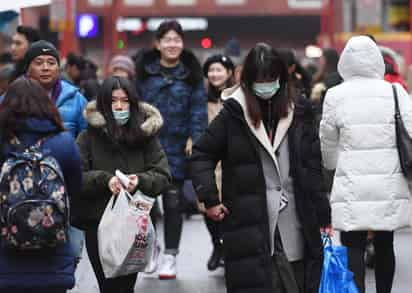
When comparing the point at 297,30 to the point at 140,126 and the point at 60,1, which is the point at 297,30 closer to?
the point at 60,1

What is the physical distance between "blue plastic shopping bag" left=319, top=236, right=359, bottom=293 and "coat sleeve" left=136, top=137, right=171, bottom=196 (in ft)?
3.87

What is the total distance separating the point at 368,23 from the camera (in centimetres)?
4484

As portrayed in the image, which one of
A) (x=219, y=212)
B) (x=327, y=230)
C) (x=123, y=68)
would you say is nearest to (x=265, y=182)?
(x=219, y=212)

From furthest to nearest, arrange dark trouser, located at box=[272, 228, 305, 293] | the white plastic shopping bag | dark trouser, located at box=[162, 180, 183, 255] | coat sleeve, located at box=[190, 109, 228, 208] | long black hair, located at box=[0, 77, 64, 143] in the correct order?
1. dark trouser, located at box=[162, 180, 183, 255]
2. the white plastic shopping bag
3. coat sleeve, located at box=[190, 109, 228, 208]
4. dark trouser, located at box=[272, 228, 305, 293]
5. long black hair, located at box=[0, 77, 64, 143]

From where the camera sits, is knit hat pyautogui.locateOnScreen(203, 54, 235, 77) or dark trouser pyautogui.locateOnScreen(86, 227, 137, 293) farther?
knit hat pyautogui.locateOnScreen(203, 54, 235, 77)

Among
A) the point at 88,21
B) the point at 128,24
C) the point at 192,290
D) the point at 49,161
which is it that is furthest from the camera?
the point at 128,24

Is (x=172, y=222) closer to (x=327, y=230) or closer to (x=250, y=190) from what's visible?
(x=327, y=230)

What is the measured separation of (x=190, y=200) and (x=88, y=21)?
30.6m

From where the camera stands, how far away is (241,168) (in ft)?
23.7

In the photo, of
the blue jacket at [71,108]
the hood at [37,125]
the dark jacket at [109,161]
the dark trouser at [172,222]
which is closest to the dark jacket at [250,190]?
the dark jacket at [109,161]

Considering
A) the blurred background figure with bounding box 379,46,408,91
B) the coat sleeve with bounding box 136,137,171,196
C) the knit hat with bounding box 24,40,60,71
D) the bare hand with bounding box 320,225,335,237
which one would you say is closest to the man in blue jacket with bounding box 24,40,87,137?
the knit hat with bounding box 24,40,60,71

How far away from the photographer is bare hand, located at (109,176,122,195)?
793 cm

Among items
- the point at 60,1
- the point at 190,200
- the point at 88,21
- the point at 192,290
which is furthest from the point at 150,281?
the point at 88,21

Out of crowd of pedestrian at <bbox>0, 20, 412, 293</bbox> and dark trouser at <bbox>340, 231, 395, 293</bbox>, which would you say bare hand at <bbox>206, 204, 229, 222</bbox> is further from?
dark trouser at <bbox>340, 231, 395, 293</bbox>
